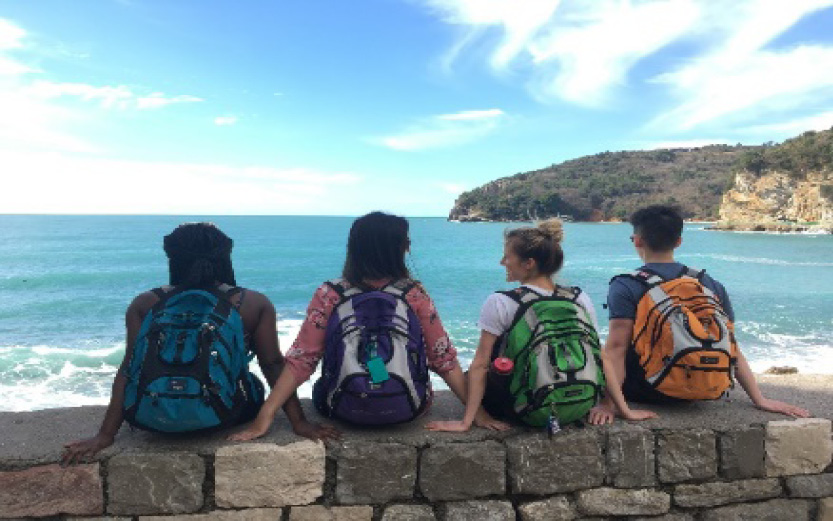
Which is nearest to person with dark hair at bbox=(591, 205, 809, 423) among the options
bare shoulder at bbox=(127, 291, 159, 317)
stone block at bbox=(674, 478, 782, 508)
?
stone block at bbox=(674, 478, 782, 508)

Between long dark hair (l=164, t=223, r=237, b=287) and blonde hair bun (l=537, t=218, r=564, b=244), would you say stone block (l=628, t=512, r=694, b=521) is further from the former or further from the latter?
long dark hair (l=164, t=223, r=237, b=287)

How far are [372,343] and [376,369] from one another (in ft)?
0.35

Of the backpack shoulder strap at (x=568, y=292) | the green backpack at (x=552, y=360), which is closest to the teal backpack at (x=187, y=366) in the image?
the green backpack at (x=552, y=360)

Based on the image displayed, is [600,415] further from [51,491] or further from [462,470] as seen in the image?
[51,491]

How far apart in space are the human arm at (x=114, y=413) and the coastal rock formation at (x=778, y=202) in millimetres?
78250

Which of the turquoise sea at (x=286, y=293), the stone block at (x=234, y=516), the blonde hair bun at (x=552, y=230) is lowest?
the turquoise sea at (x=286, y=293)

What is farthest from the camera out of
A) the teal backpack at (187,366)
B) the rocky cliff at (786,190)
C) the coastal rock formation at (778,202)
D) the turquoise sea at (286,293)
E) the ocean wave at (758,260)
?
the coastal rock formation at (778,202)

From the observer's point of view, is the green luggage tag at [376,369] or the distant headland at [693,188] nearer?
the green luggage tag at [376,369]

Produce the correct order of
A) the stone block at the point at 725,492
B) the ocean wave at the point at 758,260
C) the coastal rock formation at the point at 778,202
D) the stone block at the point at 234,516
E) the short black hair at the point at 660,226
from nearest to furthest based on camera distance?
the stone block at the point at 234,516 → the stone block at the point at 725,492 → the short black hair at the point at 660,226 → the ocean wave at the point at 758,260 → the coastal rock formation at the point at 778,202

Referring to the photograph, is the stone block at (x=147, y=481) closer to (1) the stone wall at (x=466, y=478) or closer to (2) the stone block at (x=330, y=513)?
(1) the stone wall at (x=466, y=478)

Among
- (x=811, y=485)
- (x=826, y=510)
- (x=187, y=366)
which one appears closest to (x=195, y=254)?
(x=187, y=366)

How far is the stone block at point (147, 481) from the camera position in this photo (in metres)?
2.35

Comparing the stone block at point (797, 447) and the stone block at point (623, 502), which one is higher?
the stone block at point (797, 447)

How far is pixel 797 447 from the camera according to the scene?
2771 millimetres
